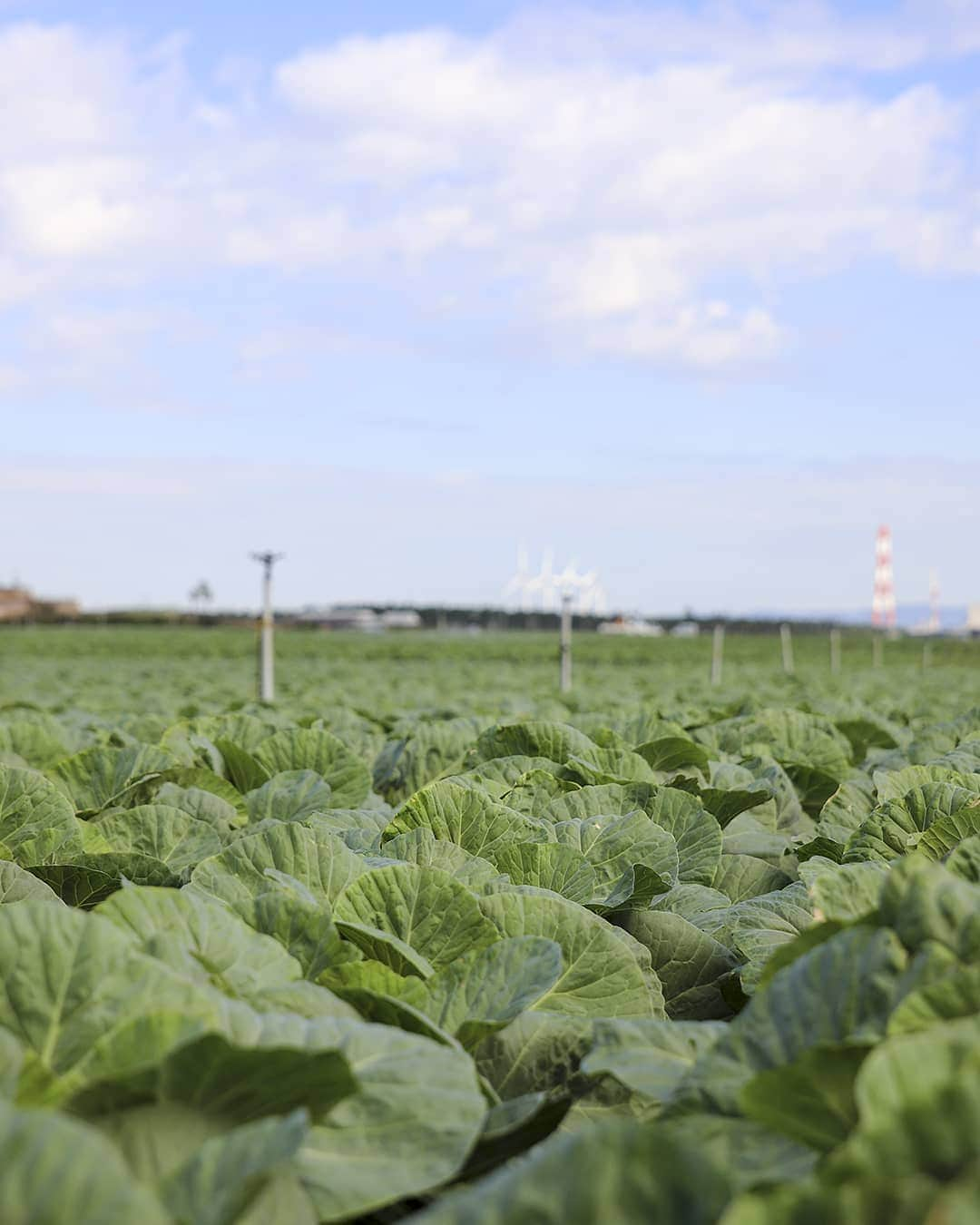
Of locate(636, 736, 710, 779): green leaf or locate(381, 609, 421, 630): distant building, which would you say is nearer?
locate(636, 736, 710, 779): green leaf

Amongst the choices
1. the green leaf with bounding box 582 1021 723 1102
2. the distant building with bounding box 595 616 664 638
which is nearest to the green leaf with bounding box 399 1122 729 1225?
the green leaf with bounding box 582 1021 723 1102

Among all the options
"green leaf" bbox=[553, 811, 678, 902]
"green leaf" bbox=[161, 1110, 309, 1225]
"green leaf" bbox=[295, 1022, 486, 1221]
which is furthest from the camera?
"green leaf" bbox=[553, 811, 678, 902]

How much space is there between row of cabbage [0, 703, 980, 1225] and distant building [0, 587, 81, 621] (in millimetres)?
101182

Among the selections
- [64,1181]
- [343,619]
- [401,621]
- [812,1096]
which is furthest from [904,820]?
[401,621]

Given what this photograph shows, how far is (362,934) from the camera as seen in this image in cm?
156

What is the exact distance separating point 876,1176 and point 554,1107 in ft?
1.79

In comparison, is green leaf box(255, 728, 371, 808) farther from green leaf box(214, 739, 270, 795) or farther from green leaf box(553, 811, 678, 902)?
green leaf box(553, 811, 678, 902)

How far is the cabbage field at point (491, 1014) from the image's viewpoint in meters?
0.80

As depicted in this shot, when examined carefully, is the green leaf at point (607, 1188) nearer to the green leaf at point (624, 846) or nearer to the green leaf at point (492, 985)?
the green leaf at point (492, 985)

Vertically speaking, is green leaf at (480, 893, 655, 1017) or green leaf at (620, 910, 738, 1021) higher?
green leaf at (480, 893, 655, 1017)

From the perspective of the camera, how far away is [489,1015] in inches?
55.8

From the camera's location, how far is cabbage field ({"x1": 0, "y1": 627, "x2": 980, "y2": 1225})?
0.80 meters

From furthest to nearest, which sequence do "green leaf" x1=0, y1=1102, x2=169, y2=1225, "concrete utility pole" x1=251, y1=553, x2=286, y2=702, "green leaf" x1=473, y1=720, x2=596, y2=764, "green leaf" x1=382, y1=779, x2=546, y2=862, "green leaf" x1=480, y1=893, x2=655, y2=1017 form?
"concrete utility pole" x1=251, y1=553, x2=286, y2=702, "green leaf" x1=473, y1=720, x2=596, y2=764, "green leaf" x1=382, y1=779, x2=546, y2=862, "green leaf" x1=480, y1=893, x2=655, y2=1017, "green leaf" x1=0, y1=1102, x2=169, y2=1225

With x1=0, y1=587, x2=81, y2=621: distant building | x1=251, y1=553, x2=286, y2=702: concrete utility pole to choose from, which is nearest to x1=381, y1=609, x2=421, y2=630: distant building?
x1=0, y1=587, x2=81, y2=621: distant building
